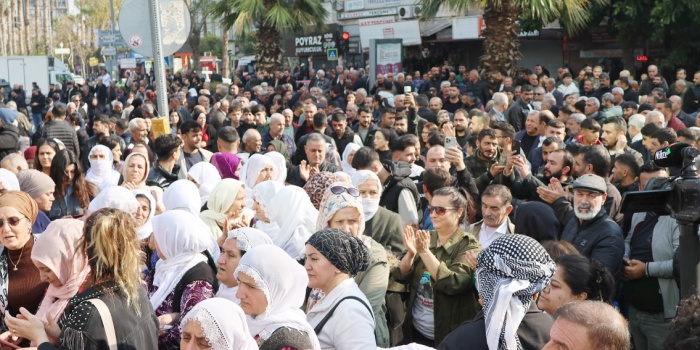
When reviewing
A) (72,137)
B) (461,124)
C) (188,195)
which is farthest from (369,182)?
(72,137)

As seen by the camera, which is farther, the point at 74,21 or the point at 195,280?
the point at 74,21

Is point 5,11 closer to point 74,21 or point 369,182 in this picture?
point 74,21

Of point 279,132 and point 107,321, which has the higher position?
point 279,132

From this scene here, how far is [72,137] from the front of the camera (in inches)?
506

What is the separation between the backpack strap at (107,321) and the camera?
142 inches

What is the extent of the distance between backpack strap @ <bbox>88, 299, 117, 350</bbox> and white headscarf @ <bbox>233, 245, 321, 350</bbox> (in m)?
0.60

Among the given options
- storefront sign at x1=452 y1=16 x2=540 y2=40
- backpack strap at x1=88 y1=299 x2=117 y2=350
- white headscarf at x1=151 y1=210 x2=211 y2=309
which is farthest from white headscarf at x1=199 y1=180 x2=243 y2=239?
storefront sign at x1=452 y1=16 x2=540 y2=40

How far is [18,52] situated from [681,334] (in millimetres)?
96114

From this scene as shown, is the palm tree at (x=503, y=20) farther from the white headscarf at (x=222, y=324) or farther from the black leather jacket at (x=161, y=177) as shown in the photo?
the white headscarf at (x=222, y=324)

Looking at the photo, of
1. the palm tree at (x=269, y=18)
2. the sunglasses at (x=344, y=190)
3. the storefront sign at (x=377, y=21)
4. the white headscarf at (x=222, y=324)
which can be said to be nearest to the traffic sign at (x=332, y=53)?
the storefront sign at (x=377, y=21)

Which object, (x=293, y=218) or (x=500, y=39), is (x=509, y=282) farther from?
Result: (x=500, y=39)

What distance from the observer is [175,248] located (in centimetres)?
474

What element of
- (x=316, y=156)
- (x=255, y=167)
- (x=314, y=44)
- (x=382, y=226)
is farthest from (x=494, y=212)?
(x=314, y=44)

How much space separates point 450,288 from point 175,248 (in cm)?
158
